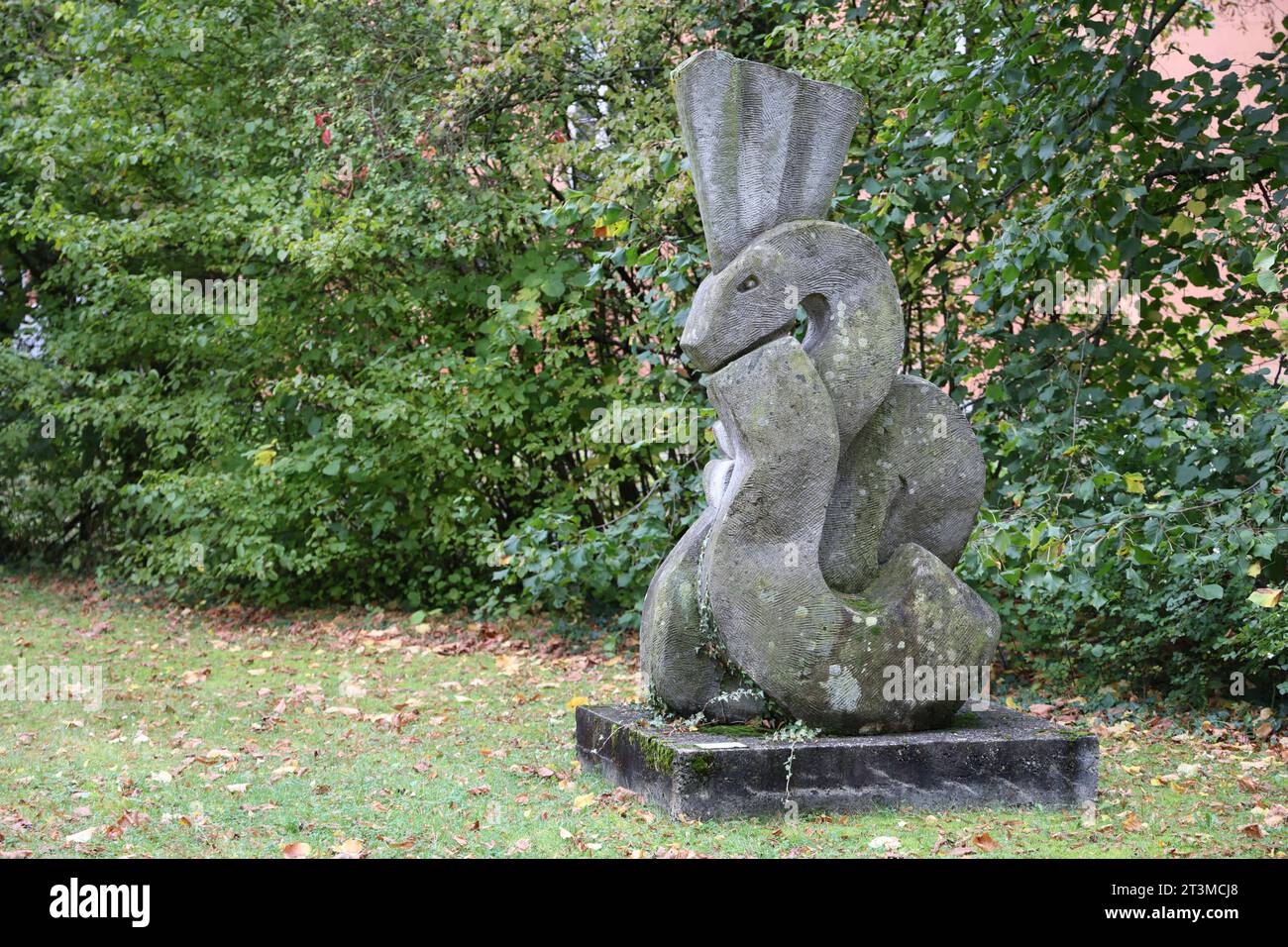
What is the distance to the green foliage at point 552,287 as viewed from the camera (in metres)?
7.93

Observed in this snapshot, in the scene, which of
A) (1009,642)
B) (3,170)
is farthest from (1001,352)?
(3,170)

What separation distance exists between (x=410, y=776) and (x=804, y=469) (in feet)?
8.17

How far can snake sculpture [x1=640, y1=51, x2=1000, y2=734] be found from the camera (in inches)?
226

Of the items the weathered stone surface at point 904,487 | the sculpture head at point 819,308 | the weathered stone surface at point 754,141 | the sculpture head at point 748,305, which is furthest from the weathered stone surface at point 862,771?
the weathered stone surface at point 754,141

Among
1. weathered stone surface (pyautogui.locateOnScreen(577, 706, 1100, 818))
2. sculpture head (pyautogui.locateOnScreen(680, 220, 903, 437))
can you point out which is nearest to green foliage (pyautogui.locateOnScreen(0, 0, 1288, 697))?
weathered stone surface (pyautogui.locateOnScreen(577, 706, 1100, 818))

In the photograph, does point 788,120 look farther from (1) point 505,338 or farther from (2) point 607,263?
(1) point 505,338

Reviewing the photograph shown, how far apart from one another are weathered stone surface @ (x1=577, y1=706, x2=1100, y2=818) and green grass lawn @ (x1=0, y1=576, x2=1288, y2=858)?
0.09 m

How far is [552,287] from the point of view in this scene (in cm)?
1151

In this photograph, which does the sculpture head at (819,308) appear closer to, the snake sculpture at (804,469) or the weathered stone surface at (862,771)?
the snake sculpture at (804,469)

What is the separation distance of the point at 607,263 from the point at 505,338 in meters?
1.19

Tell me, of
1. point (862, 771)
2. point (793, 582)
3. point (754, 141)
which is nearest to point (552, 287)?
point (754, 141)

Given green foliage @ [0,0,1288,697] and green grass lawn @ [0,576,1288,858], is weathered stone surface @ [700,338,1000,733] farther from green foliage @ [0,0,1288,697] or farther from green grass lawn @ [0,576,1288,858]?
green foliage @ [0,0,1288,697]

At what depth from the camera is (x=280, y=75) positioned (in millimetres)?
12547

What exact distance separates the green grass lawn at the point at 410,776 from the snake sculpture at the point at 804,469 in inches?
25.8
